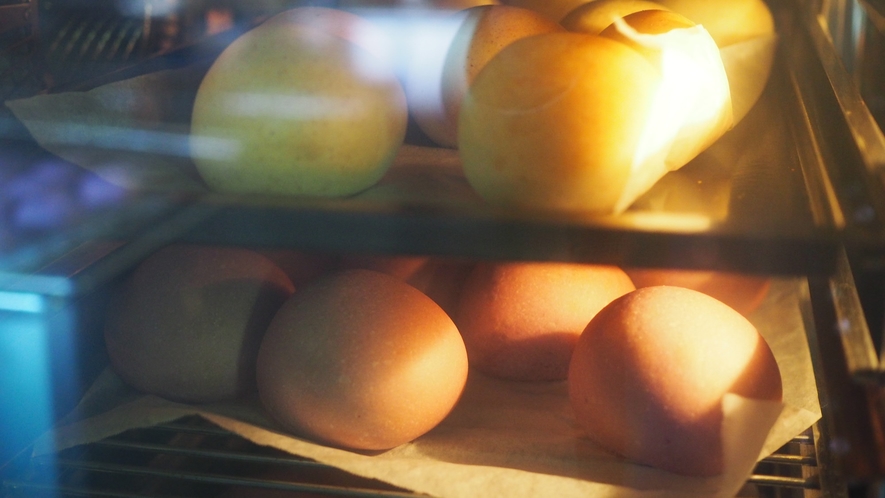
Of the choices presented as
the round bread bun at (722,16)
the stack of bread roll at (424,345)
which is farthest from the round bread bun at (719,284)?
the round bread bun at (722,16)

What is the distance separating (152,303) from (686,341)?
59 centimetres

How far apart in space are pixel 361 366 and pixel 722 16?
54cm

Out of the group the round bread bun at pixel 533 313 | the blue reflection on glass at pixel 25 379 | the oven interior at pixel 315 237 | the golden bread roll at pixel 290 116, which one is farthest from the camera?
the round bread bun at pixel 533 313

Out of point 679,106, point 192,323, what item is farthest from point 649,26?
point 192,323

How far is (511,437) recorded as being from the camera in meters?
0.76

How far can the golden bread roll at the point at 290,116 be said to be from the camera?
59 cm

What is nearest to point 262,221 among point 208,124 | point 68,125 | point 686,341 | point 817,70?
point 208,124

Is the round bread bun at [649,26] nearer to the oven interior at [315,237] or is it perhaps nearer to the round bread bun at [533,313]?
the oven interior at [315,237]

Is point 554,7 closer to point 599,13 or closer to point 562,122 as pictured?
point 599,13

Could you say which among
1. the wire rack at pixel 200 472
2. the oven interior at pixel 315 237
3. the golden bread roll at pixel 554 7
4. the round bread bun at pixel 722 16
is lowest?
the wire rack at pixel 200 472

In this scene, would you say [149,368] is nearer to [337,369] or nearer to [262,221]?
[337,369]

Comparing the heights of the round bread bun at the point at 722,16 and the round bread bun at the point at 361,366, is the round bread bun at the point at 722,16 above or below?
above

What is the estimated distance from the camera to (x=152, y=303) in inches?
32.1

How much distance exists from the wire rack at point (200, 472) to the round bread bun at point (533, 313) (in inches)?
7.9
